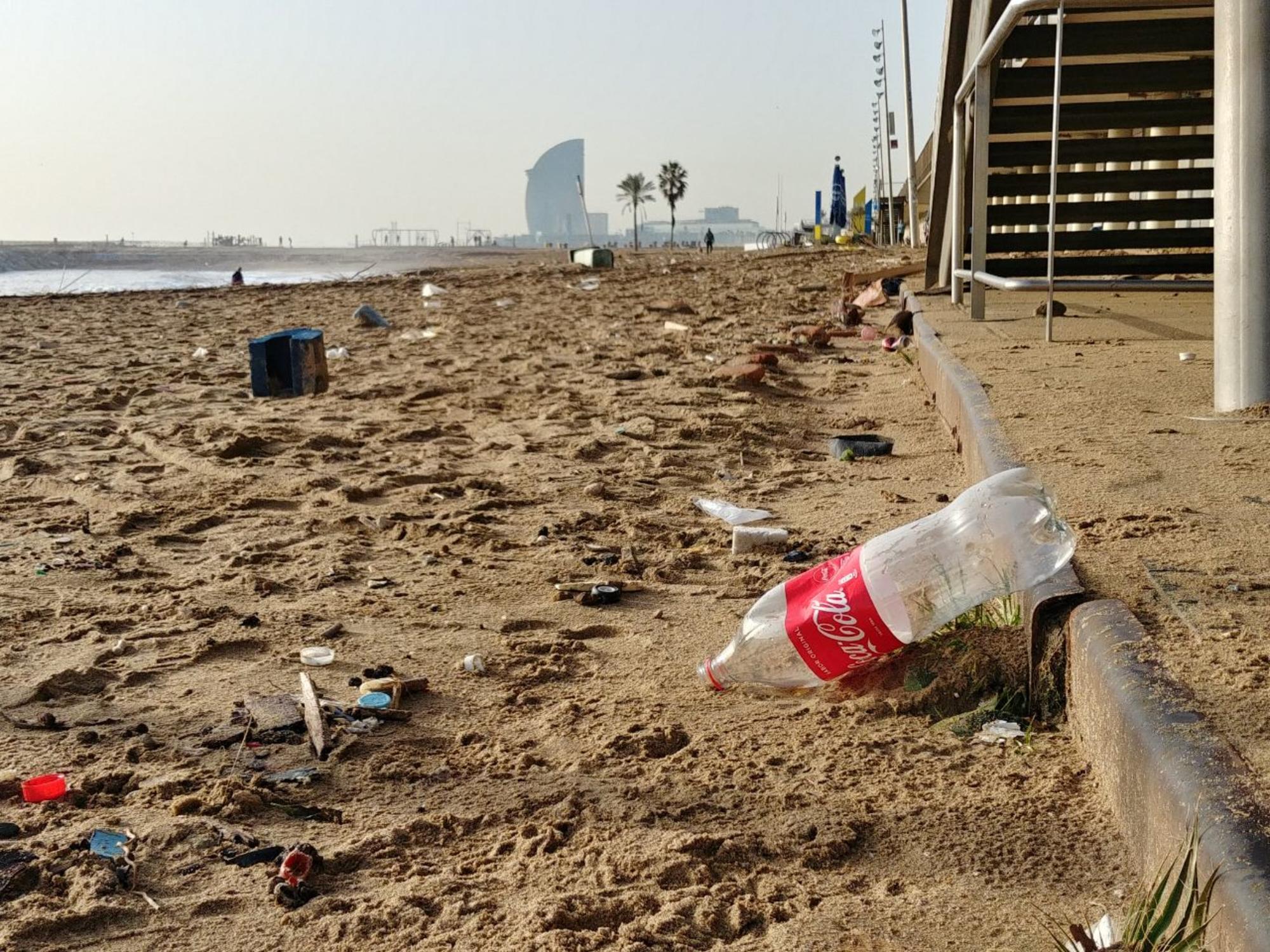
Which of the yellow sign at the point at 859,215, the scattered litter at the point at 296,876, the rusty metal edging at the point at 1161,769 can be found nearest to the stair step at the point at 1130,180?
the rusty metal edging at the point at 1161,769

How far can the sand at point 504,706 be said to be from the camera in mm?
1732

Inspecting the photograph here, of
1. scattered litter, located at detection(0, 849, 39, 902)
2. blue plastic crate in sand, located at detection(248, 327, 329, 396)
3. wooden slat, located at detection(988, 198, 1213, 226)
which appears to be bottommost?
scattered litter, located at detection(0, 849, 39, 902)

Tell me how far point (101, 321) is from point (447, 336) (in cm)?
478

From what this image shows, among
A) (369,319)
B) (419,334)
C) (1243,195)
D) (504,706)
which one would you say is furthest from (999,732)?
(369,319)

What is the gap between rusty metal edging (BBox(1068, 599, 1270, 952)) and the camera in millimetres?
1300

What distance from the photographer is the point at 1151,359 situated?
510cm

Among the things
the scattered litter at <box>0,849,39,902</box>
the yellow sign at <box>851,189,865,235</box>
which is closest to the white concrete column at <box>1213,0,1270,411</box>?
the scattered litter at <box>0,849,39,902</box>

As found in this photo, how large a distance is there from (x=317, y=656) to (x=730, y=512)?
63.0 inches

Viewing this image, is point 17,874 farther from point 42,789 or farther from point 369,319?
point 369,319

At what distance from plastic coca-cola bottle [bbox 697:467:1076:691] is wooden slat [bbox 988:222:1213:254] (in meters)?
4.16

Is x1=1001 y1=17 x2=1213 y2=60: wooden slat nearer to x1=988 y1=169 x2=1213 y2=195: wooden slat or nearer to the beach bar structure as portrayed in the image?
the beach bar structure

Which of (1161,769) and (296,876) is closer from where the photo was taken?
(1161,769)

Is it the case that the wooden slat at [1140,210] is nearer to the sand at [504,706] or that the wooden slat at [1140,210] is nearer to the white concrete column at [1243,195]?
the sand at [504,706]

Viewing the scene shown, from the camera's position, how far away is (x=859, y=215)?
50500 mm
